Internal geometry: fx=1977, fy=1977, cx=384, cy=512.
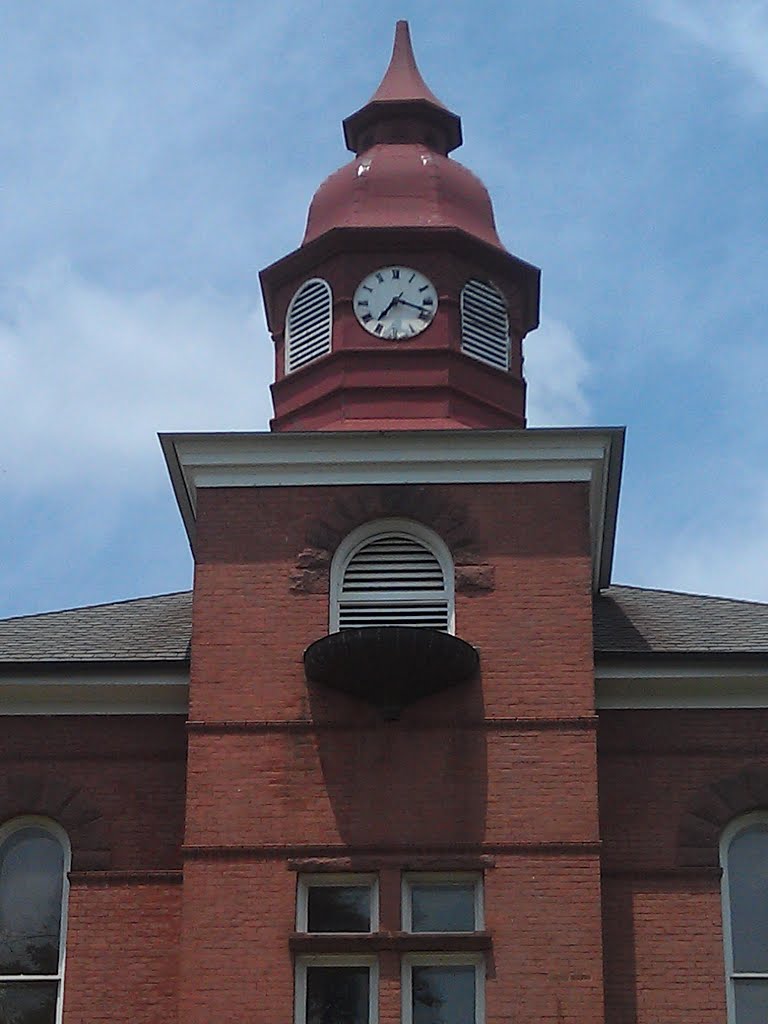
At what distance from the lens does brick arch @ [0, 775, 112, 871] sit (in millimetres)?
18688

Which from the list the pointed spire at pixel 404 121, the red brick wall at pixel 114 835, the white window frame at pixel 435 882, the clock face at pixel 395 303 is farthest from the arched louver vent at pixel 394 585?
the pointed spire at pixel 404 121

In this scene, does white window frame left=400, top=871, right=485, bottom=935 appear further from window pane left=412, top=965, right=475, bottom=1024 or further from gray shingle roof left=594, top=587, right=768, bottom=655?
gray shingle roof left=594, top=587, right=768, bottom=655

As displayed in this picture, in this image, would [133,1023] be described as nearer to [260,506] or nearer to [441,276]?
[260,506]

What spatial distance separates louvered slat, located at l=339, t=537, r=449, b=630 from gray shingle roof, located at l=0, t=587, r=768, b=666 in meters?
1.67

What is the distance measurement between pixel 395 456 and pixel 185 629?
3186 millimetres

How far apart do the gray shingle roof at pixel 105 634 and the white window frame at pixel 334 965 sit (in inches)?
131

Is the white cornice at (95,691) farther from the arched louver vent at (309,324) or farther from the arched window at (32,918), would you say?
the arched louver vent at (309,324)

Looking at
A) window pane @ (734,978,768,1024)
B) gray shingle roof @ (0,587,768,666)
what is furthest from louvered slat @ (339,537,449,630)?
window pane @ (734,978,768,1024)

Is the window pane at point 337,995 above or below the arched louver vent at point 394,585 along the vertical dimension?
below

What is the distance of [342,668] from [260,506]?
2155 millimetres

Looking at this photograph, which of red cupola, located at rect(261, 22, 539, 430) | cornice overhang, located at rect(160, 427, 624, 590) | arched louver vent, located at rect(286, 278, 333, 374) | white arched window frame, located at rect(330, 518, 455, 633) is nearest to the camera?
white arched window frame, located at rect(330, 518, 455, 633)

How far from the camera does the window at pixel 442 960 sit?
17344 millimetres

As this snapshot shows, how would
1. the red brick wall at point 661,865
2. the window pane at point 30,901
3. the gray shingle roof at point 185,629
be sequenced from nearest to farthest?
the red brick wall at point 661,865 < the window pane at point 30,901 < the gray shingle roof at point 185,629

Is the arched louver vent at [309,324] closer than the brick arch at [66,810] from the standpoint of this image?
No
